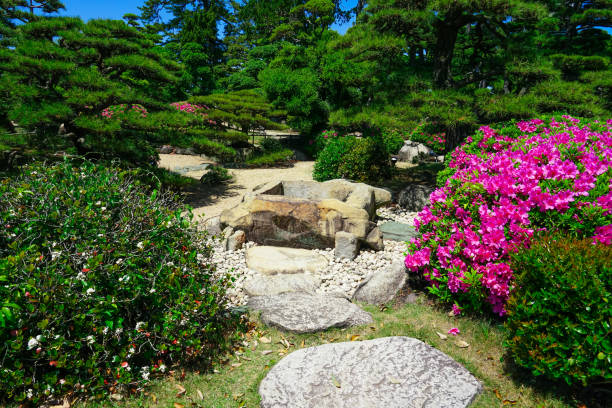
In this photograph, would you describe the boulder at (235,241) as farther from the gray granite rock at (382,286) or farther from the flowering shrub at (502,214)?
the flowering shrub at (502,214)

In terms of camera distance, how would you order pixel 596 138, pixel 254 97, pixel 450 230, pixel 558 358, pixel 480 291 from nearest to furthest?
pixel 558 358 → pixel 480 291 → pixel 450 230 → pixel 596 138 → pixel 254 97

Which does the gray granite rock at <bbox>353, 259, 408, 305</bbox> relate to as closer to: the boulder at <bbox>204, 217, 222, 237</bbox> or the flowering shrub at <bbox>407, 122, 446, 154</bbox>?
the boulder at <bbox>204, 217, 222, 237</bbox>

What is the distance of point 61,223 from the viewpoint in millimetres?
2590

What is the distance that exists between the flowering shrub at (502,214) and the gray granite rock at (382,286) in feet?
1.03

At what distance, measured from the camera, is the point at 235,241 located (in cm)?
547

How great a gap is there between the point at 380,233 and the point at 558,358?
3.23 metres

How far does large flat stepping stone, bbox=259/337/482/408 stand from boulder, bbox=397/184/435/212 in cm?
467

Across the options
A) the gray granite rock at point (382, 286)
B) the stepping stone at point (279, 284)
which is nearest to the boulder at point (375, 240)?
the gray granite rock at point (382, 286)

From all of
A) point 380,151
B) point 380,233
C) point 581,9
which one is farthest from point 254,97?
point 581,9

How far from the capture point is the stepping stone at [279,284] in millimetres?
4141

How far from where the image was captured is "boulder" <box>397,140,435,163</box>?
15.4 meters

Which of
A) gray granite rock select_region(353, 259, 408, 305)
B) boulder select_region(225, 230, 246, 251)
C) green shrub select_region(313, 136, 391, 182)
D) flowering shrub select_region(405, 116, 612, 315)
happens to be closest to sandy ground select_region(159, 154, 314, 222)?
boulder select_region(225, 230, 246, 251)

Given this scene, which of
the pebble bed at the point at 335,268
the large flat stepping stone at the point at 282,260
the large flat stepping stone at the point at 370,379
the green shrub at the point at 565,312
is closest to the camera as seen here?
A: the green shrub at the point at 565,312

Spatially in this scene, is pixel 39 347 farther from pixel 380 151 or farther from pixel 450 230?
pixel 380 151
